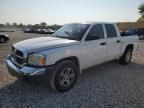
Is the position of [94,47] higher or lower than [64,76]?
higher

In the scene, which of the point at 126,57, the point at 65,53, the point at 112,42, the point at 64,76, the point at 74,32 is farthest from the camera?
the point at 126,57

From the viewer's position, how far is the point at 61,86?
13.1ft

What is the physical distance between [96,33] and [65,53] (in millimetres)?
1493

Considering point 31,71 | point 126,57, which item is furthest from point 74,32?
point 126,57

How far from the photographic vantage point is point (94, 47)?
15.5 feet

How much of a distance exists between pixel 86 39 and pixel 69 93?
1516mm

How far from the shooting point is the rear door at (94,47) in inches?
177

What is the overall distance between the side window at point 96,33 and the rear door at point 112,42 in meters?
0.33

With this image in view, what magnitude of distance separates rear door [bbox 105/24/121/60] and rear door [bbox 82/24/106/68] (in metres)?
0.30

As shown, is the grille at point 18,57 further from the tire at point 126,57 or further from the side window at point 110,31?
the tire at point 126,57

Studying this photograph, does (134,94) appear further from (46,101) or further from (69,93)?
(46,101)

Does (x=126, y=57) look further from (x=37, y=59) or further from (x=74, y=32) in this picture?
(x=37, y=59)

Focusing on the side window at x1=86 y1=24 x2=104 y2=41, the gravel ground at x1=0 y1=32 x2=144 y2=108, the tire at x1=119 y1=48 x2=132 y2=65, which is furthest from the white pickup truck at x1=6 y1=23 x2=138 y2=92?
the tire at x1=119 y1=48 x2=132 y2=65

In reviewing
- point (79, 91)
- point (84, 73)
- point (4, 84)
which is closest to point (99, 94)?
point (79, 91)
